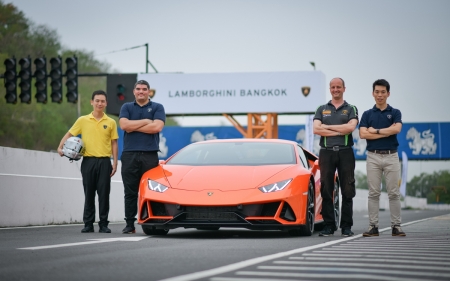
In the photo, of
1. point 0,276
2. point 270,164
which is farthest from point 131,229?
point 0,276

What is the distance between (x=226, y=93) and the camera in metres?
49.8

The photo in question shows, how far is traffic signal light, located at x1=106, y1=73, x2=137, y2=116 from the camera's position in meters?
35.9

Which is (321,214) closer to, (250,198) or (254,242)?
(250,198)

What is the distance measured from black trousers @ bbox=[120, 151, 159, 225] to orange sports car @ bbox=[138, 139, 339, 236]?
1.18 ft

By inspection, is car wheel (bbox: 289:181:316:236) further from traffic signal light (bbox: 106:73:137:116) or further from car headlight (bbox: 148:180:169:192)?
traffic signal light (bbox: 106:73:137:116)

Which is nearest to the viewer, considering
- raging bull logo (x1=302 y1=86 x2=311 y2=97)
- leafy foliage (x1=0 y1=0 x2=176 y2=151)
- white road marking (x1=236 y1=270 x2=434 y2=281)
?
white road marking (x1=236 y1=270 x2=434 y2=281)

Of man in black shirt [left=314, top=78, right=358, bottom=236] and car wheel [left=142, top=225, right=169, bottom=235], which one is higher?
man in black shirt [left=314, top=78, right=358, bottom=236]

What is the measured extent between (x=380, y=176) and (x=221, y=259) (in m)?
4.95

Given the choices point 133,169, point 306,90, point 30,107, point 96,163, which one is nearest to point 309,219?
point 133,169

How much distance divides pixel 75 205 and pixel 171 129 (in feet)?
172

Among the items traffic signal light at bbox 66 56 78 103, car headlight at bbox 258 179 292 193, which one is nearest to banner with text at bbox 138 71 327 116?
traffic signal light at bbox 66 56 78 103

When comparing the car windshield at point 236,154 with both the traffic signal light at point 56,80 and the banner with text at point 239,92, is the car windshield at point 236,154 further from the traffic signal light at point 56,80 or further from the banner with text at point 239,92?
the banner with text at point 239,92

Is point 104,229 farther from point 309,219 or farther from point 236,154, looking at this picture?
point 309,219

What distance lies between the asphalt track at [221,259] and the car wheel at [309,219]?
0.68 meters
